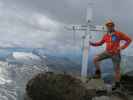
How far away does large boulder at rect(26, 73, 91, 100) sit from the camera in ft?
62.4

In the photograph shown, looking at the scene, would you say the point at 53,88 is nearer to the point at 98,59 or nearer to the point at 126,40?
the point at 98,59

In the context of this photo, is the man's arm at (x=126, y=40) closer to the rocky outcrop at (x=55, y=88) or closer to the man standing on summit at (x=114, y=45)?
the man standing on summit at (x=114, y=45)

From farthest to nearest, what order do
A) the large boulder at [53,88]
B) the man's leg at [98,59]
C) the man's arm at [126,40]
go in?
the man's leg at [98,59] < the man's arm at [126,40] < the large boulder at [53,88]

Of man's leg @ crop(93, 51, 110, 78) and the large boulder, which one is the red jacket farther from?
the large boulder

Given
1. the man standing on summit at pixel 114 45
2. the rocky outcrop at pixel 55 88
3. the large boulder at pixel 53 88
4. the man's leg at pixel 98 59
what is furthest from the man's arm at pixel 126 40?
the large boulder at pixel 53 88

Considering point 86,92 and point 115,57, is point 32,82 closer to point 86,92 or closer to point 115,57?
point 86,92

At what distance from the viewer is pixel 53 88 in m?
19.0

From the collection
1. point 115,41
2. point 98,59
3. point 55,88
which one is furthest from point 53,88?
point 115,41

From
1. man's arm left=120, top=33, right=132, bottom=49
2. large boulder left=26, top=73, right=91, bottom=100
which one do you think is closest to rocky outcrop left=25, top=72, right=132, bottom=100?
large boulder left=26, top=73, right=91, bottom=100

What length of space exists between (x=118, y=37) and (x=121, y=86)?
2.99 m

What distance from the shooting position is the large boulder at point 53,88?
19.0 metres

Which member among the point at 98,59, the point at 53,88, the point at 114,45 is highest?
the point at 114,45

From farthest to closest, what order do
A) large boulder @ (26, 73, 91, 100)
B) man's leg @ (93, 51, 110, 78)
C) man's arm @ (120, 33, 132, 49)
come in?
1. man's leg @ (93, 51, 110, 78)
2. man's arm @ (120, 33, 132, 49)
3. large boulder @ (26, 73, 91, 100)

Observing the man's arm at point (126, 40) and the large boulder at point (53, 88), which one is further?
the man's arm at point (126, 40)
